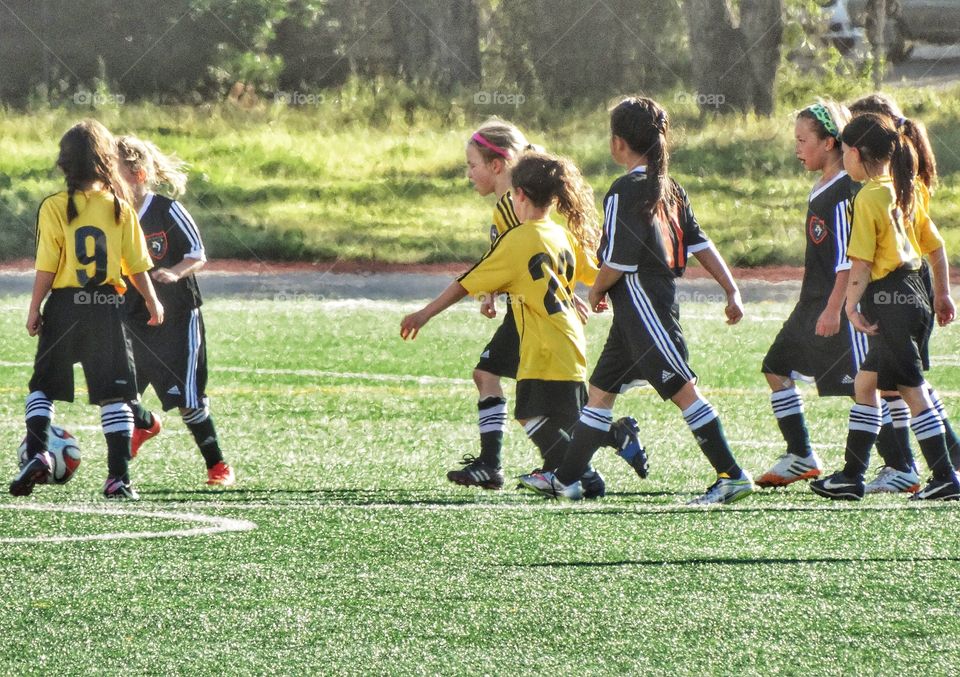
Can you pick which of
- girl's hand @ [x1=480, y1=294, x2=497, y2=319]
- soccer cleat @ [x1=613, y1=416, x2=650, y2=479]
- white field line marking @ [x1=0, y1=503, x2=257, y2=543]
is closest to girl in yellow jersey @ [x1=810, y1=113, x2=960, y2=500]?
soccer cleat @ [x1=613, y1=416, x2=650, y2=479]

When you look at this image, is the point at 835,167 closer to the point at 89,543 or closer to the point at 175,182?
the point at 175,182

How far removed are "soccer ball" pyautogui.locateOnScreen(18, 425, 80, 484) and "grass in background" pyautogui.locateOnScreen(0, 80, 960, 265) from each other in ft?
67.4

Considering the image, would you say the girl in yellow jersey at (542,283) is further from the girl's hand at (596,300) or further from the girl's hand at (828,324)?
the girl's hand at (828,324)

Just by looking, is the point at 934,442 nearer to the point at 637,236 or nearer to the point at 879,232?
the point at 879,232

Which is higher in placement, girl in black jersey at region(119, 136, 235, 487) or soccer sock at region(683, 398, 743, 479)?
girl in black jersey at region(119, 136, 235, 487)

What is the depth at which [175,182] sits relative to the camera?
6.72 metres

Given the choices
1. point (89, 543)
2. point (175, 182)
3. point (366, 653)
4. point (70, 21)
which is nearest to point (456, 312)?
point (175, 182)

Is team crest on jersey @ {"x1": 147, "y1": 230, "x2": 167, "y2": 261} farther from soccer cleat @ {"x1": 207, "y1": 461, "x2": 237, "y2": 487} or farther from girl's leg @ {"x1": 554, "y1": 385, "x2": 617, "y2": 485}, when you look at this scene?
girl's leg @ {"x1": 554, "y1": 385, "x2": 617, "y2": 485}

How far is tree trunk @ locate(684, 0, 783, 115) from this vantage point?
32.9m

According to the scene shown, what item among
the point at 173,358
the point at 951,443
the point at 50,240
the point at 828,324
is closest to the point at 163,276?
the point at 173,358

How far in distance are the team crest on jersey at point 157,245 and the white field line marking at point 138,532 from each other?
1.26 meters

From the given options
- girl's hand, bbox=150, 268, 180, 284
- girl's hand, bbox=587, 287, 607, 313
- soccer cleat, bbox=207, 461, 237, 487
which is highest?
girl's hand, bbox=150, 268, 180, 284

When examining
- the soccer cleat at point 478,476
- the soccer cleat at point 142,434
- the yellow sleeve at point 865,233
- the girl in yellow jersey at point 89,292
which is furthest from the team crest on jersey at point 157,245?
the yellow sleeve at point 865,233

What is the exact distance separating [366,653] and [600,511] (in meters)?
2.16
